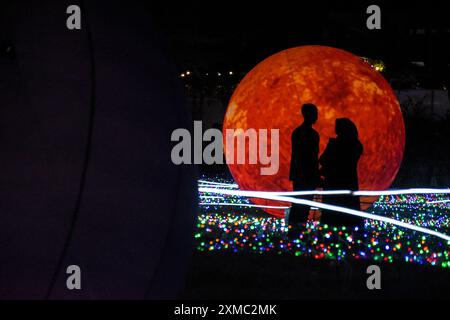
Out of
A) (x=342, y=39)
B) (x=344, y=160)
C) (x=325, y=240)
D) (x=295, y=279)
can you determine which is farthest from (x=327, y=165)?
(x=342, y=39)

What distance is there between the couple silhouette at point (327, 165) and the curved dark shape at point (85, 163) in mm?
5280

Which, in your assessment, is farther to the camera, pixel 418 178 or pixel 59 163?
pixel 418 178

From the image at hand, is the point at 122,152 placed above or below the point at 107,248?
above

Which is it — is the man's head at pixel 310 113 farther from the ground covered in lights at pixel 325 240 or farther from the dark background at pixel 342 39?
the dark background at pixel 342 39

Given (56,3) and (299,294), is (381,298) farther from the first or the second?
(56,3)

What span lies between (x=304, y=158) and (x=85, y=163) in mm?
6193

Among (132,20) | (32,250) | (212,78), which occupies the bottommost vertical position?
(32,250)

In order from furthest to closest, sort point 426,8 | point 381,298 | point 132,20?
point 426,8
point 381,298
point 132,20

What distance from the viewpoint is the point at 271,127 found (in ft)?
38.7

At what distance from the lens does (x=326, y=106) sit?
38.1ft

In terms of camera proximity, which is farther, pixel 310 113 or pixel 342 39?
pixel 342 39

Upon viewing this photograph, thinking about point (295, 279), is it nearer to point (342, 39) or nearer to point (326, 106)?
point (326, 106)

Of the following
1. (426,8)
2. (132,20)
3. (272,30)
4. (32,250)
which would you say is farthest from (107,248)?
(272,30)

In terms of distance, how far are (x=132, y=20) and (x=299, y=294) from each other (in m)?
3.50
